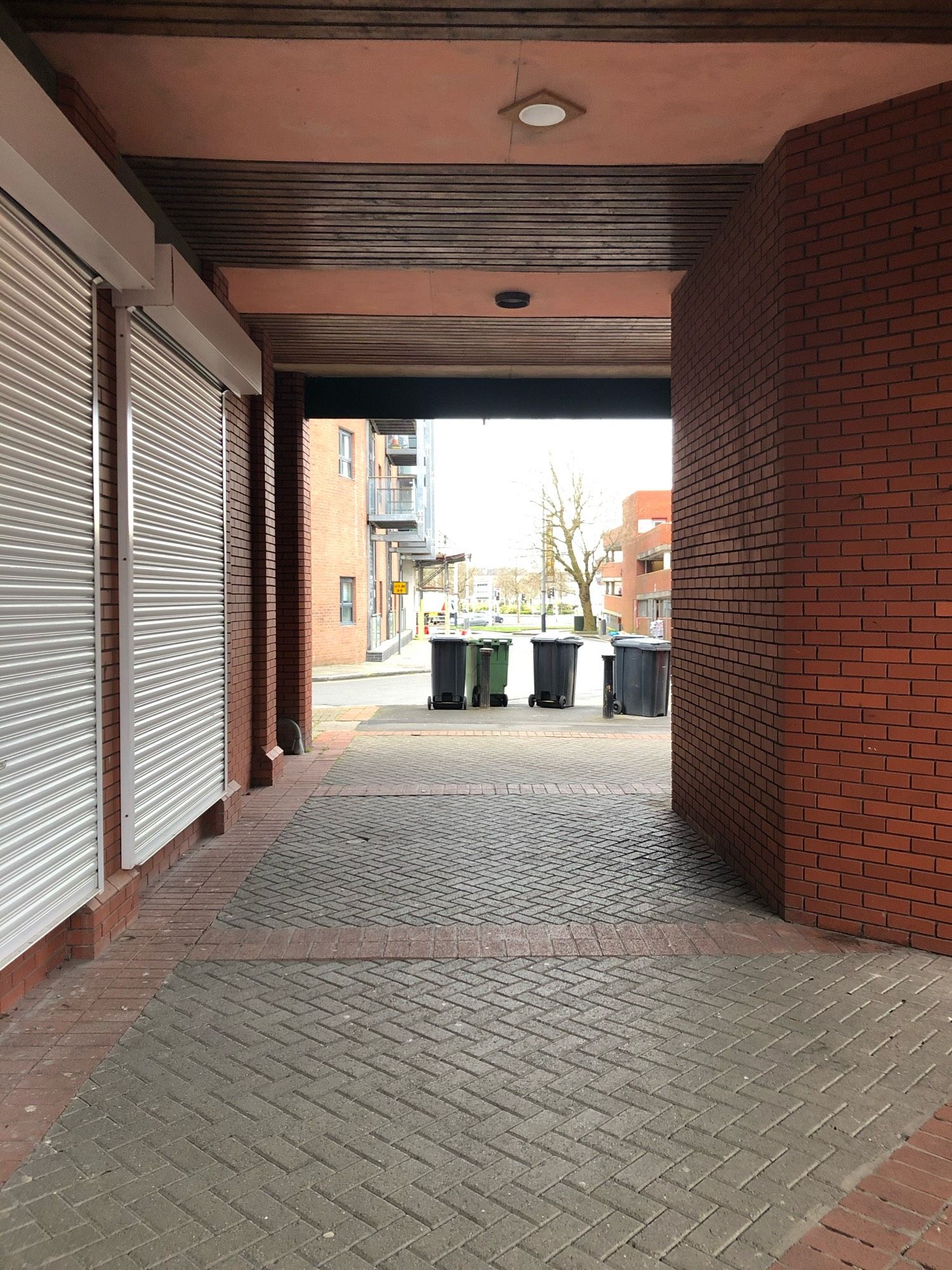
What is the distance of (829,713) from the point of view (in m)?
4.66

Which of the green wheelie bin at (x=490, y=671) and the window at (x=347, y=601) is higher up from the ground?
the window at (x=347, y=601)

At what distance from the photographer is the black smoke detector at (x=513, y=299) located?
7363 mm

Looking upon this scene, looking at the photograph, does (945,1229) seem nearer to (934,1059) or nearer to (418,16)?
(934,1059)

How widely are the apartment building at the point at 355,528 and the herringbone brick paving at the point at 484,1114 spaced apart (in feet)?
45.5

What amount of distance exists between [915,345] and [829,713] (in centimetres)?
189

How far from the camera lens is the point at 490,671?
50.6 ft

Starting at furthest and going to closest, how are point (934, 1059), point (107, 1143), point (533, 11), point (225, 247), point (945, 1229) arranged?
1. point (225, 247)
2. point (533, 11)
3. point (934, 1059)
4. point (107, 1143)
5. point (945, 1229)

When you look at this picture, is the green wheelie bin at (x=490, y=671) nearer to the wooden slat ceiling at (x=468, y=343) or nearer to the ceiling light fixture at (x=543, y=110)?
the wooden slat ceiling at (x=468, y=343)

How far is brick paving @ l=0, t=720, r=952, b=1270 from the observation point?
2430 mm

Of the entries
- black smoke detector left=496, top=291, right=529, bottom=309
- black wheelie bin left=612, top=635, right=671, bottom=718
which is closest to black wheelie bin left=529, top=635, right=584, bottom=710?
black wheelie bin left=612, top=635, right=671, bottom=718

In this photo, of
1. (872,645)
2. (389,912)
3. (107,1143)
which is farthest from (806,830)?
(107,1143)

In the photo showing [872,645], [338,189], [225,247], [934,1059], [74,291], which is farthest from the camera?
[225,247]

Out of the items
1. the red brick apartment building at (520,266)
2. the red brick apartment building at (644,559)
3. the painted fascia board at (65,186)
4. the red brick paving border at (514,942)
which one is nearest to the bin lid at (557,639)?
the red brick apartment building at (520,266)

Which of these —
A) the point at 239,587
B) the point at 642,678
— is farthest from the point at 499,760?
the point at 642,678
